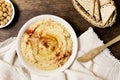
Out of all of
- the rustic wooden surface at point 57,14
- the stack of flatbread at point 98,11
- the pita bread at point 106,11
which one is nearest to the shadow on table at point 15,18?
the rustic wooden surface at point 57,14

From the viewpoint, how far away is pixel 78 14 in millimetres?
1542

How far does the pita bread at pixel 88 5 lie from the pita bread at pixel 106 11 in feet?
0.14

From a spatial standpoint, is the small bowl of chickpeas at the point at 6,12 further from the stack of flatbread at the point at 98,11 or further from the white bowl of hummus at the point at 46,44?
the stack of flatbread at the point at 98,11

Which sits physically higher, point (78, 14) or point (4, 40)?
point (78, 14)

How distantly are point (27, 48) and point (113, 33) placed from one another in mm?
345

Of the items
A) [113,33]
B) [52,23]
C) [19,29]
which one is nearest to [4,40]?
[19,29]

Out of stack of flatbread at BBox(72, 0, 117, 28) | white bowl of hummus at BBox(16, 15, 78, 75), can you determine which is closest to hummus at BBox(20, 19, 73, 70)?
white bowl of hummus at BBox(16, 15, 78, 75)

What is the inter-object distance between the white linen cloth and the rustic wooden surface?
0.03m

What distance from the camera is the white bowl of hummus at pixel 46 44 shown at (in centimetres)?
149

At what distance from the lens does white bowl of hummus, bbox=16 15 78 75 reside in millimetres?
1485

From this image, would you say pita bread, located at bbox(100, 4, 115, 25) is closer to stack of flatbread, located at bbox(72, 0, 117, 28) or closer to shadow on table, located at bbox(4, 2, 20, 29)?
stack of flatbread, located at bbox(72, 0, 117, 28)

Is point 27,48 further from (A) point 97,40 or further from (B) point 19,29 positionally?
(A) point 97,40

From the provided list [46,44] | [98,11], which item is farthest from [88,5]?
[46,44]

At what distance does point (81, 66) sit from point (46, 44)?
0.52ft
